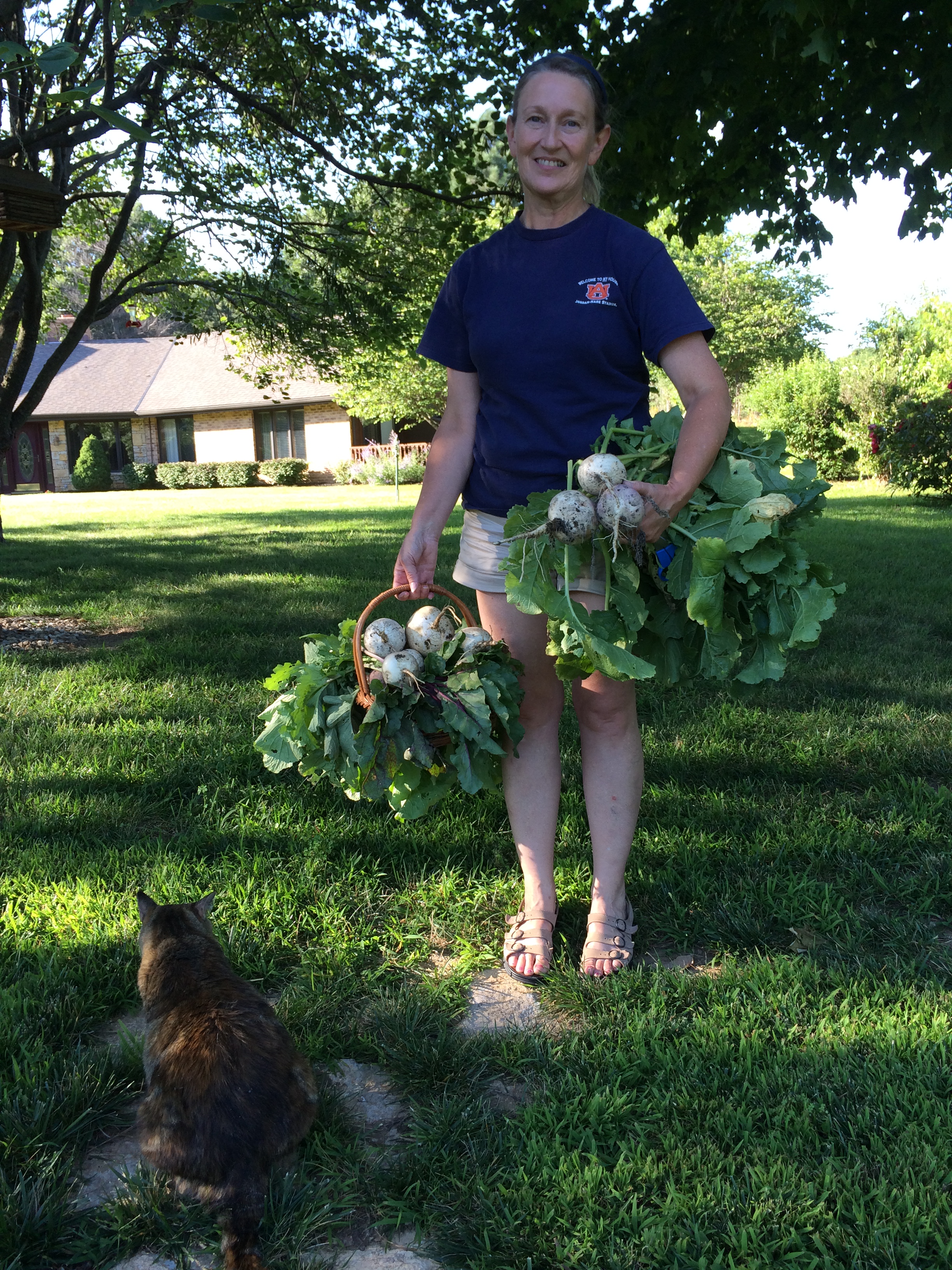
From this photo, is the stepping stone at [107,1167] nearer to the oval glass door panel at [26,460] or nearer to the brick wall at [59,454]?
the oval glass door panel at [26,460]

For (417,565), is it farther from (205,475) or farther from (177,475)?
(177,475)

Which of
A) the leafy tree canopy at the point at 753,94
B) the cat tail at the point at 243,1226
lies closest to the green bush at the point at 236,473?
the leafy tree canopy at the point at 753,94

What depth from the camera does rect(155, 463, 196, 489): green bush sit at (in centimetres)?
3422

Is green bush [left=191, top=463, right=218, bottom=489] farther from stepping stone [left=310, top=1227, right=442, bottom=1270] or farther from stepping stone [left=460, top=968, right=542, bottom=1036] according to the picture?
stepping stone [left=310, top=1227, right=442, bottom=1270]

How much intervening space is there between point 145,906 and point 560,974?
1.09 m

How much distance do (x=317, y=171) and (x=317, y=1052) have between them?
749 centimetres

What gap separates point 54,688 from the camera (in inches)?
198

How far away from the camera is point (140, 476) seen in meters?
35.1

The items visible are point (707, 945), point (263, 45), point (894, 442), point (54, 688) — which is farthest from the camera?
point (894, 442)

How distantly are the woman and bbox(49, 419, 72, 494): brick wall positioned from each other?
125ft

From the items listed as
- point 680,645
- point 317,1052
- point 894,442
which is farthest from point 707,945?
point 894,442

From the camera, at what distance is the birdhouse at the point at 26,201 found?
173 inches

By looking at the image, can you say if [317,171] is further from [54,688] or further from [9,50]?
[9,50]

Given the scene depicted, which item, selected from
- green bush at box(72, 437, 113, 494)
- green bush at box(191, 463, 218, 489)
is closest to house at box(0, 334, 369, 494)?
green bush at box(191, 463, 218, 489)
